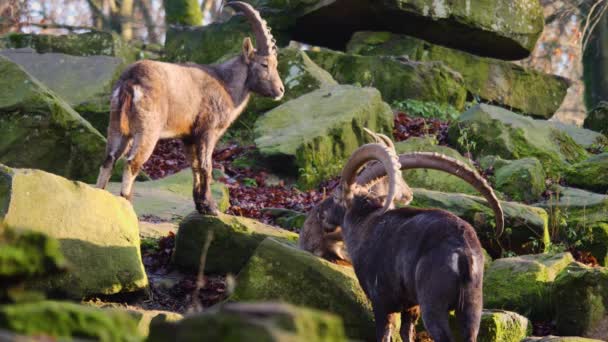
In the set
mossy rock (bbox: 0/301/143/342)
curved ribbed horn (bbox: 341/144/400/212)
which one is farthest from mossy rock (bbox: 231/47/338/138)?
mossy rock (bbox: 0/301/143/342)

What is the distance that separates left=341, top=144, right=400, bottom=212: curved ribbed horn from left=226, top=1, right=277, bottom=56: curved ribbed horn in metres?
3.51

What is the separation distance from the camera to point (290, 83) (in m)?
17.1

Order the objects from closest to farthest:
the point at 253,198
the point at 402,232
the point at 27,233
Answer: the point at 27,233, the point at 402,232, the point at 253,198

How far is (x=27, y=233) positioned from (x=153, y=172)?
12.5 metres

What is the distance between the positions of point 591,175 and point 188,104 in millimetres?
6887

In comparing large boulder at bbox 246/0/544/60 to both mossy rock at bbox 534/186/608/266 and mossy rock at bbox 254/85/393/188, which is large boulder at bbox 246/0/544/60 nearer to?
mossy rock at bbox 254/85/393/188

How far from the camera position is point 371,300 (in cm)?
747

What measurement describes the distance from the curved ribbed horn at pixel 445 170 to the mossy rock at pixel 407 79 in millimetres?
9441

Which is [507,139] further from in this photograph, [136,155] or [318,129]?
[136,155]

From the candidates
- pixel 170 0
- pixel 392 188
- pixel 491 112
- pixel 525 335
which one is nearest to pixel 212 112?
pixel 392 188

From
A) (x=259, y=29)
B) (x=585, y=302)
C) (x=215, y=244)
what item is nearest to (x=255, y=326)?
(x=585, y=302)

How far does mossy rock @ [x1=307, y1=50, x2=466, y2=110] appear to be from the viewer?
18.4m

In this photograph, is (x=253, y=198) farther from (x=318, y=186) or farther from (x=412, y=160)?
(x=412, y=160)

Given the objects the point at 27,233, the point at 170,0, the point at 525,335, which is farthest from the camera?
the point at 170,0
